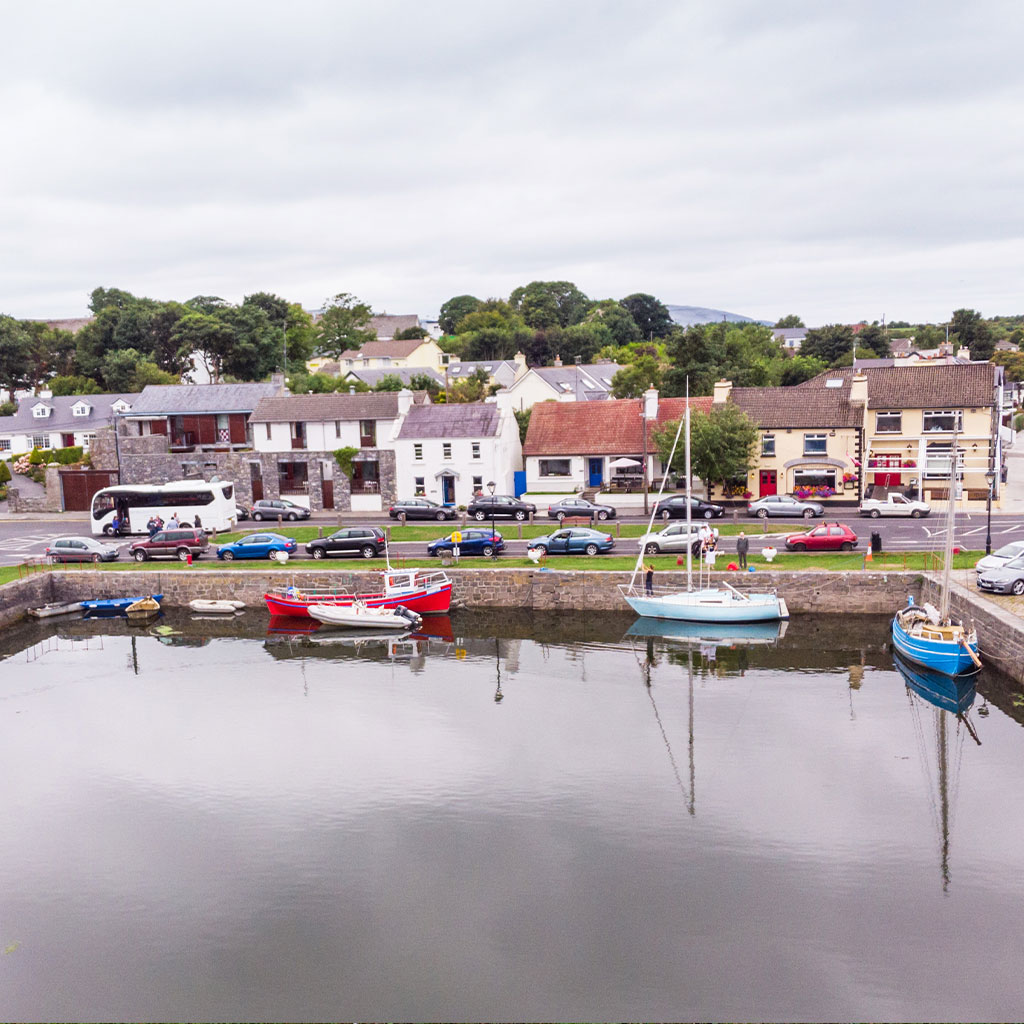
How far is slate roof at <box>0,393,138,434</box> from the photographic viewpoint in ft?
261

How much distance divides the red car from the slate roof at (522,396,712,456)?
64.5 feet

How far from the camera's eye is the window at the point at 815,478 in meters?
57.7

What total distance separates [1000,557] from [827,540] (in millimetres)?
8039

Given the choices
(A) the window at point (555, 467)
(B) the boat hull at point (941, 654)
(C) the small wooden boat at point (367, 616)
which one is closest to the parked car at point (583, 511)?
(A) the window at point (555, 467)

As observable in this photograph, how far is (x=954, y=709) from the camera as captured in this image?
28.3 metres

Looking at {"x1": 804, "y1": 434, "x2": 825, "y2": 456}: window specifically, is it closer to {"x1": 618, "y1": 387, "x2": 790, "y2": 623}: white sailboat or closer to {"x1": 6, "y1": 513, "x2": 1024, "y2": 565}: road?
{"x1": 6, "y1": 513, "x2": 1024, "y2": 565}: road

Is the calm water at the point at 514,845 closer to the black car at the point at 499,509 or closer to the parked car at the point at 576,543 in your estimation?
the parked car at the point at 576,543

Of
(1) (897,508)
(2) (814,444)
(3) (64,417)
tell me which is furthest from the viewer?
(3) (64,417)

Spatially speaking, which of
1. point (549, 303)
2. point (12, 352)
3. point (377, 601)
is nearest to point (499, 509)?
point (377, 601)

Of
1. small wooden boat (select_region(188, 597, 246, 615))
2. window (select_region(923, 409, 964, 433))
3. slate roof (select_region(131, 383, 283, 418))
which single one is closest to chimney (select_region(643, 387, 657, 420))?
window (select_region(923, 409, 964, 433))

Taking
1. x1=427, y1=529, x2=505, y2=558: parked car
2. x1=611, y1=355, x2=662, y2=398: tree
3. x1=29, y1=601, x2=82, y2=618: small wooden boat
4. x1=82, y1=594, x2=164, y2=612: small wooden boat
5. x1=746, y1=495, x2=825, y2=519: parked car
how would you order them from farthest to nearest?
x1=611, y1=355, x2=662, y2=398: tree, x1=746, y1=495, x2=825, y2=519: parked car, x1=427, y1=529, x2=505, y2=558: parked car, x1=82, y1=594, x2=164, y2=612: small wooden boat, x1=29, y1=601, x2=82, y2=618: small wooden boat

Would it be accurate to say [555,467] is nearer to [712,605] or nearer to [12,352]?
[712,605]

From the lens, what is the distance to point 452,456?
61.0 meters

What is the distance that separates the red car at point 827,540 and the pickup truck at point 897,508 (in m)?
9.94
